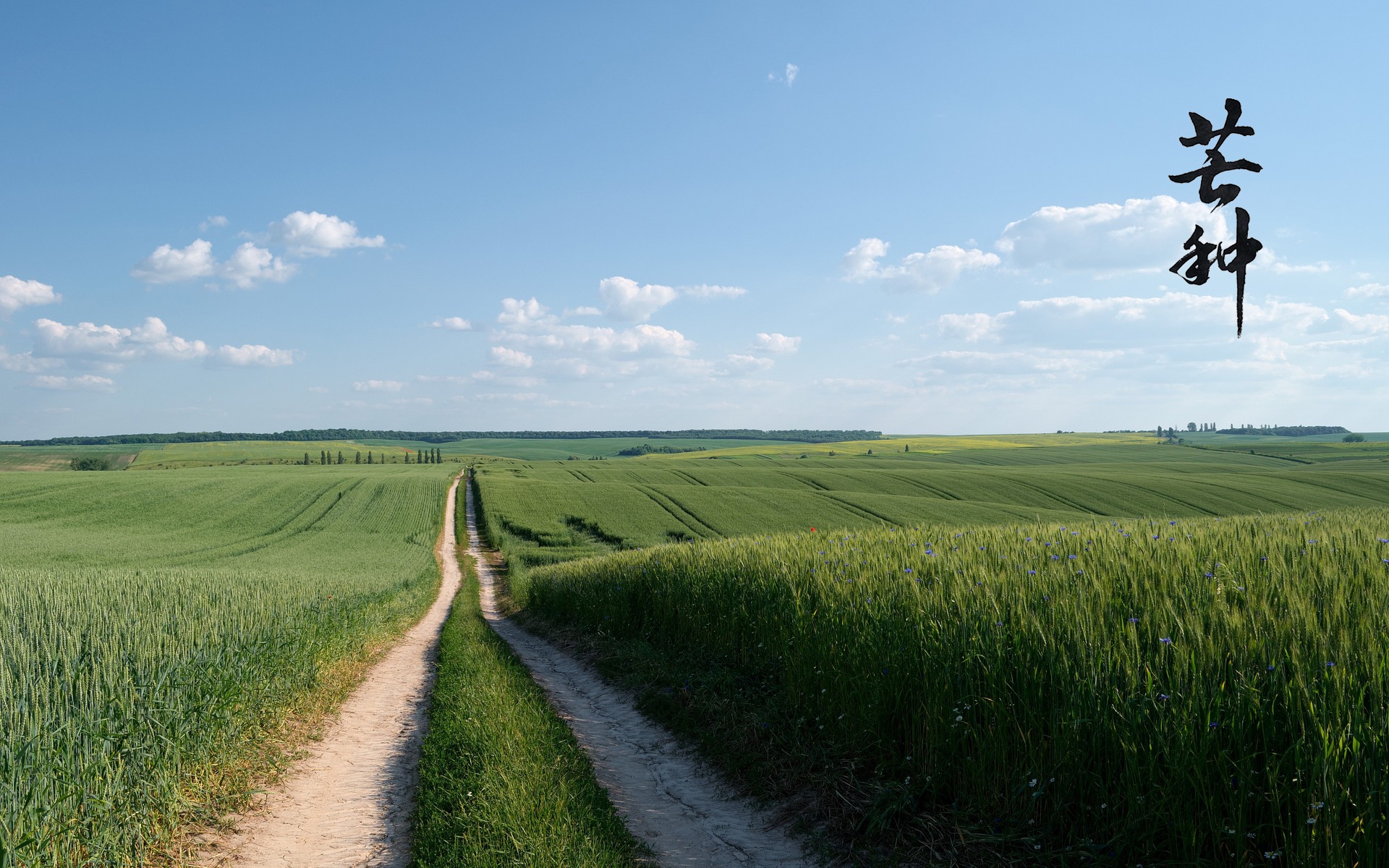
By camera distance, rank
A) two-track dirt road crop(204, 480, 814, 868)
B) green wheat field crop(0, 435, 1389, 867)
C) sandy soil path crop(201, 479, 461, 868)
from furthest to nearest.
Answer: sandy soil path crop(201, 479, 461, 868)
two-track dirt road crop(204, 480, 814, 868)
green wheat field crop(0, 435, 1389, 867)

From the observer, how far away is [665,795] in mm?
6352

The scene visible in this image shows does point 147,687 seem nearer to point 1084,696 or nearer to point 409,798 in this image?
point 409,798

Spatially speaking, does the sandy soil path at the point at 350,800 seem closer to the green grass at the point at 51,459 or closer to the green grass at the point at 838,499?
the green grass at the point at 838,499

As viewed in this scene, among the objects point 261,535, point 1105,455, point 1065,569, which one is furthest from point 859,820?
point 1105,455

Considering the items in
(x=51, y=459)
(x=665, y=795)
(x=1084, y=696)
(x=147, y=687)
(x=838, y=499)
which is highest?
(x=1084, y=696)

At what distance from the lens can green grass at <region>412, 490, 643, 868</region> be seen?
479 centimetres

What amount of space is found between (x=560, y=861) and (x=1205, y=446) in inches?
6301

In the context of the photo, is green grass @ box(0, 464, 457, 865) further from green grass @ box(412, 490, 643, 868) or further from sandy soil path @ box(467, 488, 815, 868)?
sandy soil path @ box(467, 488, 815, 868)

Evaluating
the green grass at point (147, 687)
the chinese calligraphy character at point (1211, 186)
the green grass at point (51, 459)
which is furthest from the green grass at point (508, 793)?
the green grass at point (51, 459)

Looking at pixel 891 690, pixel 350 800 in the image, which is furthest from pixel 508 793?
pixel 891 690

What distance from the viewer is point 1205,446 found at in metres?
131

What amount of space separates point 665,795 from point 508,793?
5.09 ft

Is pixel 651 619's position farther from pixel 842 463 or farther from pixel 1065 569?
pixel 842 463

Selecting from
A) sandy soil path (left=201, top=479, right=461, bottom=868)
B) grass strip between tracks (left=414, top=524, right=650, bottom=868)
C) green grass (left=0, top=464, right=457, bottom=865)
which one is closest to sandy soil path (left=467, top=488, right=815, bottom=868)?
grass strip between tracks (left=414, top=524, right=650, bottom=868)
